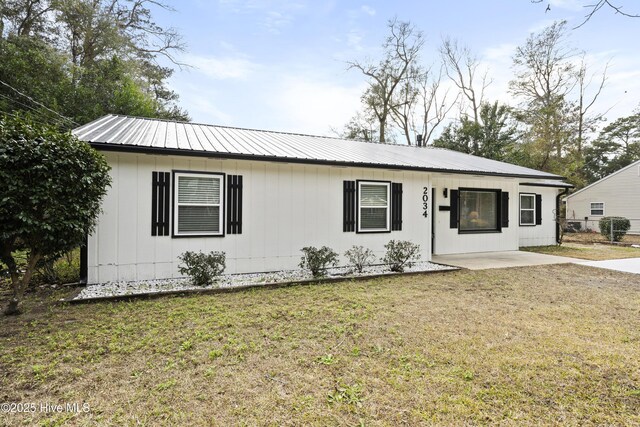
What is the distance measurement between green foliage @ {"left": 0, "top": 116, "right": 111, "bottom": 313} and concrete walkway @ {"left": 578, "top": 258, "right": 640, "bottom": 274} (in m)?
10.5

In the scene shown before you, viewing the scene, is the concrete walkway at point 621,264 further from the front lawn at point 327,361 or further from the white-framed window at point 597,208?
the white-framed window at point 597,208

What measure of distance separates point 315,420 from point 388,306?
2727 millimetres

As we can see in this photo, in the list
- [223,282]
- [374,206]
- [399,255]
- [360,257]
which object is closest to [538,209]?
[374,206]

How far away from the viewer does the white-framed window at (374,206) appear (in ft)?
25.4

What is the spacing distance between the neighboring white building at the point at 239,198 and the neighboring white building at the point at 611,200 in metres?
14.5

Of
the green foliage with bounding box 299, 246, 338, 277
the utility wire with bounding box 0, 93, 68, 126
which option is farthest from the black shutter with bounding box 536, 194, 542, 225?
the utility wire with bounding box 0, 93, 68, 126

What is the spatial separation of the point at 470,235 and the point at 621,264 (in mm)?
3515

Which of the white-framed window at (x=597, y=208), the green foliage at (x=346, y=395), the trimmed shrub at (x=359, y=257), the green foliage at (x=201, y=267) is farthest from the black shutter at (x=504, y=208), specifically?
the white-framed window at (x=597, y=208)

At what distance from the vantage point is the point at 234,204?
21.5ft

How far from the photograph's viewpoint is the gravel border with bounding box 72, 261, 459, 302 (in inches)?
203

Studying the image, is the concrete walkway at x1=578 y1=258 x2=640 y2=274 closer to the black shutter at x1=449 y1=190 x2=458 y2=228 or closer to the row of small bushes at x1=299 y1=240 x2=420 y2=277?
the black shutter at x1=449 y1=190 x2=458 y2=228

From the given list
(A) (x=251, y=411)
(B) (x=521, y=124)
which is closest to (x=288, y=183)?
(A) (x=251, y=411)

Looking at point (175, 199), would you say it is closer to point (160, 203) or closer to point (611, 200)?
point (160, 203)

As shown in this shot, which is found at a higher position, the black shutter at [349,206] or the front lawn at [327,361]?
the black shutter at [349,206]
